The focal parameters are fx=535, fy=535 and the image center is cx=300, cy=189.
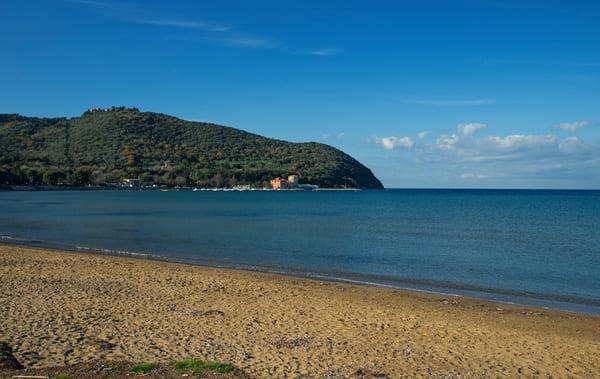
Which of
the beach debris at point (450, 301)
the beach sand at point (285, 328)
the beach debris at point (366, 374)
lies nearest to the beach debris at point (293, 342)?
the beach sand at point (285, 328)

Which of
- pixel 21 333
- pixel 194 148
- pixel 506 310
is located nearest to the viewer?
pixel 21 333

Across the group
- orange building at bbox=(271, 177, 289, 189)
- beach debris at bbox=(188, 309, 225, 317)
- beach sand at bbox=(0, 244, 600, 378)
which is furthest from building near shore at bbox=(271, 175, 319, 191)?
beach debris at bbox=(188, 309, 225, 317)

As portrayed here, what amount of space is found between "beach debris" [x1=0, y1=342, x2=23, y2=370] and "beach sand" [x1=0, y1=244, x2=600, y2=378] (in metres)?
0.17

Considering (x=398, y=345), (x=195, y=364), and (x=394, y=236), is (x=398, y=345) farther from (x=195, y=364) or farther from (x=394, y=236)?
(x=394, y=236)

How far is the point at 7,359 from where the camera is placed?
26.6ft

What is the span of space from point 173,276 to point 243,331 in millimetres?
8457

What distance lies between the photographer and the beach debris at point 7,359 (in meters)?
7.84

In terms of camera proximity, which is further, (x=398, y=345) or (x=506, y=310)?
(x=506, y=310)

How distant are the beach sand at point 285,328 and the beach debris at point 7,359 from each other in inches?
6.8

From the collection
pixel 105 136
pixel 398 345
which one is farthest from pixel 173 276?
pixel 105 136

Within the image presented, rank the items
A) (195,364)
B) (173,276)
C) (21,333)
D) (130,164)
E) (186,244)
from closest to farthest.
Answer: (195,364), (21,333), (173,276), (186,244), (130,164)

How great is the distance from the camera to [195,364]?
27.1ft

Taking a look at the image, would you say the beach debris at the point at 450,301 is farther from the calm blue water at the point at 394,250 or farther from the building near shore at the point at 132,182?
the building near shore at the point at 132,182

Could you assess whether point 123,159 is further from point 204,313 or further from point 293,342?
point 293,342
